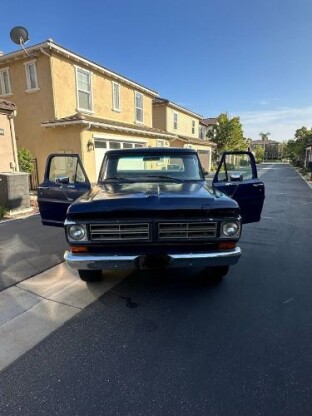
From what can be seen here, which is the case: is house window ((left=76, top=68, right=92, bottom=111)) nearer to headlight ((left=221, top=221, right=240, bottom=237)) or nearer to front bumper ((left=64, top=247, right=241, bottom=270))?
front bumper ((left=64, top=247, right=241, bottom=270))

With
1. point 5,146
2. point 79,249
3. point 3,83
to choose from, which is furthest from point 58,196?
point 3,83

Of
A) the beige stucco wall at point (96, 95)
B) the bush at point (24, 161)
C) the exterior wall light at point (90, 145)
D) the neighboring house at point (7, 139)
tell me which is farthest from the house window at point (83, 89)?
the neighboring house at point (7, 139)

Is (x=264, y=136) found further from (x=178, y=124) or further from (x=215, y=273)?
(x=215, y=273)

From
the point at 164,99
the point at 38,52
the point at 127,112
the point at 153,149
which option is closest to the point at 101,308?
the point at 153,149

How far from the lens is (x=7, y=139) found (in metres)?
9.23

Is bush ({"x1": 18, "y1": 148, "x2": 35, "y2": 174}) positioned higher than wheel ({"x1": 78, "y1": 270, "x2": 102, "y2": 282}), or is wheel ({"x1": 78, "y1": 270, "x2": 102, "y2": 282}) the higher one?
bush ({"x1": 18, "y1": 148, "x2": 35, "y2": 174})

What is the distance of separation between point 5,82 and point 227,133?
24.7m

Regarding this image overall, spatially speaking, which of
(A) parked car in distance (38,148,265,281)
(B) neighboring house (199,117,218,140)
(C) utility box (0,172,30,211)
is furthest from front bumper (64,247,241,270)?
(B) neighboring house (199,117,218,140)

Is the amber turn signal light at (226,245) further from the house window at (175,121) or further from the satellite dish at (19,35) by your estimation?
the house window at (175,121)

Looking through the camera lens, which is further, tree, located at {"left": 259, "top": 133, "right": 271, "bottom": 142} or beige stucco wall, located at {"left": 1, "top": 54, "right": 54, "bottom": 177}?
tree, located at {"left": 259, "top": 133, "right": 271, "bottom": 142}

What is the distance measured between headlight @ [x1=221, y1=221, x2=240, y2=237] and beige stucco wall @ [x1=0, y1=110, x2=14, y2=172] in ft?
27.8

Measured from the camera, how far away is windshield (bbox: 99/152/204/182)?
434 cm

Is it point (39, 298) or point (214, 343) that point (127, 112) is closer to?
point (39, 298)

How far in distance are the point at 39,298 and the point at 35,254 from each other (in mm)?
1576
